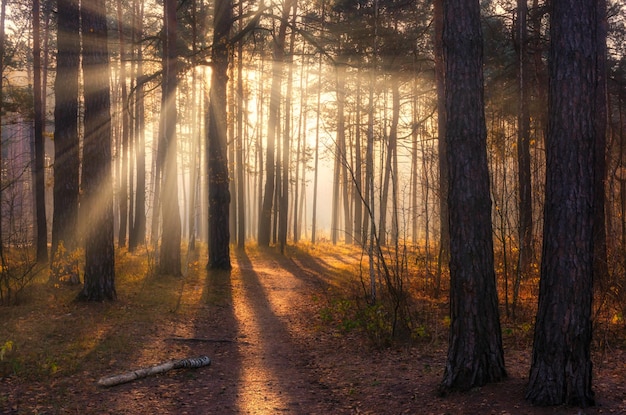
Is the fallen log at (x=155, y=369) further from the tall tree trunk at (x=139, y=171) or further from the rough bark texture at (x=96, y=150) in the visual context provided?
the tall tree trunk at (x=139, y=171)

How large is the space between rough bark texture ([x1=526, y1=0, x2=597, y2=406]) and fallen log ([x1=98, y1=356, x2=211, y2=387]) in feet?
15.6

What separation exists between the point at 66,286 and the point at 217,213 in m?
5.40

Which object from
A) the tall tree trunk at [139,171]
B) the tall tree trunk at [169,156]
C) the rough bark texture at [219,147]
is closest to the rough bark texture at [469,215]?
the tall tree trunk at [169,156]

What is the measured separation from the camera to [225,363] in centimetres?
824

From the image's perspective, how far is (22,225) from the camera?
10.5 m

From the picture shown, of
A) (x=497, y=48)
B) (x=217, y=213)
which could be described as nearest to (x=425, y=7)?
(x=497, y=48)

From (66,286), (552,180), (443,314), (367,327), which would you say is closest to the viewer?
(552,180)

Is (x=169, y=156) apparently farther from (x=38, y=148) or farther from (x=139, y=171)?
(x=139, y=171)

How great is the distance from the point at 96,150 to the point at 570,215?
8956 millimetres

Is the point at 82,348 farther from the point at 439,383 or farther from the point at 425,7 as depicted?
the point at 425,7

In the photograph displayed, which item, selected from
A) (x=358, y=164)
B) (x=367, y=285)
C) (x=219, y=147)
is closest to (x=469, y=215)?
(x=367, y=285)

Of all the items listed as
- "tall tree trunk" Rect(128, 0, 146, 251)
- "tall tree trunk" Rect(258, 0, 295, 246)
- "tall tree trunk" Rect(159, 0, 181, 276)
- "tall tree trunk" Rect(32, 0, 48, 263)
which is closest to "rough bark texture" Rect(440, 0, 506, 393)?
"tall tree trunk" Rect(159, 0, 181, 276)

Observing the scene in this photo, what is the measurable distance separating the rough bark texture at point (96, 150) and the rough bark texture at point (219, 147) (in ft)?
17.1

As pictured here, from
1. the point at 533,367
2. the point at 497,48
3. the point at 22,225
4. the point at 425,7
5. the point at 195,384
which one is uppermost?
the point at 425,7
